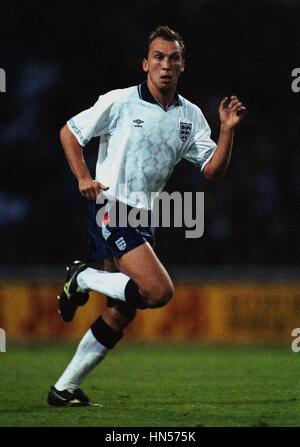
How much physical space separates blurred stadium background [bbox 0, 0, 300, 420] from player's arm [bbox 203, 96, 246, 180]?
515 centimetres

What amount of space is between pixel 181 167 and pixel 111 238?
7282 mm

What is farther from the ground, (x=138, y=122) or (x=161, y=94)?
(x=161, y=94)

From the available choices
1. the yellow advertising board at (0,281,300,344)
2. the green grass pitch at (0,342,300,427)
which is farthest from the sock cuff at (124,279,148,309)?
the yellow advertising board at (0,281,300,344)

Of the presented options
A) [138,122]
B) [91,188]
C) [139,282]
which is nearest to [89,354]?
[139,282]

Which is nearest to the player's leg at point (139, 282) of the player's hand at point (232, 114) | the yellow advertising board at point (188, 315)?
the player's hand at point (232, 114)

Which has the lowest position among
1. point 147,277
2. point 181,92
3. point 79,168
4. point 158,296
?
point 158,296

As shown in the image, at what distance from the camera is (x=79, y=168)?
471 centimetres

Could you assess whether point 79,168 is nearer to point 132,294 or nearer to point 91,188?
point 91,188

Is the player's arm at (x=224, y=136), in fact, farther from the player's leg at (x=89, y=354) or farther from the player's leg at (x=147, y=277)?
the player's leg at (x=89, y=354)

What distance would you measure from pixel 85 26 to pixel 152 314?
16.9 feet

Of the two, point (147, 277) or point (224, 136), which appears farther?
point (224, 136)

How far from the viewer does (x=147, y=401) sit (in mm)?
5102

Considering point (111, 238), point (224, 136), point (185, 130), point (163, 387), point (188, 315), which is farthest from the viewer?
point (188, 315)

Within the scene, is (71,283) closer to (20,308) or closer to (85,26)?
(20,308)
